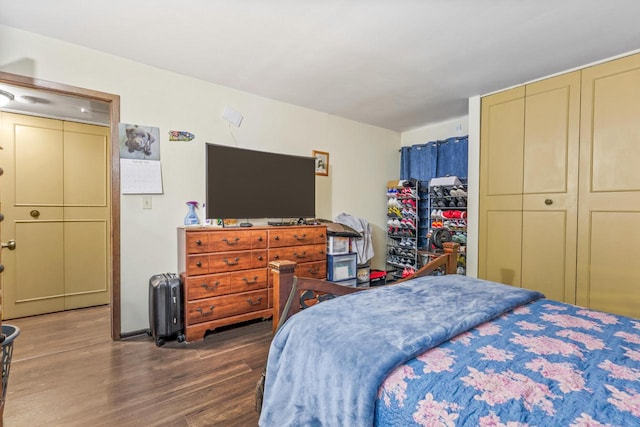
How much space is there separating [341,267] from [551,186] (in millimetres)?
2286

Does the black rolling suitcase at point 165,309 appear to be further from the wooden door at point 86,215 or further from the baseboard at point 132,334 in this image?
the wooden door at point 86,215

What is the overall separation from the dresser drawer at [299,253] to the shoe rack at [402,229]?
5.11ft

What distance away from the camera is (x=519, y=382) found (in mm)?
858

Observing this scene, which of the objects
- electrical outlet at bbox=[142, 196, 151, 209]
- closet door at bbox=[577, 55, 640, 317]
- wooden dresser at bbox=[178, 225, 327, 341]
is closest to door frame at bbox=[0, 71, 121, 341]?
electrical outlet at bbox=[142, 196, 151, 209]

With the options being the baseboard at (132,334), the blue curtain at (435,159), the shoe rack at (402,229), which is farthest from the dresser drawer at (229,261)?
the blue curtain at (435,159)

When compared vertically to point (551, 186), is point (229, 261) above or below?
below

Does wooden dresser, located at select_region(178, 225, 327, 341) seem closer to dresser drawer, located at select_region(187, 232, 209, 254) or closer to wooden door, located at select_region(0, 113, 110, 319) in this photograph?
dresser drawer, located at select_region(187, 232, 209, 254)

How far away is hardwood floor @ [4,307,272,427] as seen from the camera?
1.64 metres

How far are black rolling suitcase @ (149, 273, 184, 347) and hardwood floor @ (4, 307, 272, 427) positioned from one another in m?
0.11

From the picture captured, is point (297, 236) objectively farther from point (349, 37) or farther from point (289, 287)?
point (349, 37)

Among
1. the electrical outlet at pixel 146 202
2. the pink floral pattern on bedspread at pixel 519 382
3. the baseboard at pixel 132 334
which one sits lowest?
the baseboard at pixel 132 334

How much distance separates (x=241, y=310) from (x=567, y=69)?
3.73m

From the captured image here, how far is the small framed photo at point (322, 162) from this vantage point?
389cm

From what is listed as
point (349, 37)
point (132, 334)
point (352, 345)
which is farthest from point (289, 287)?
point (132, 334)
